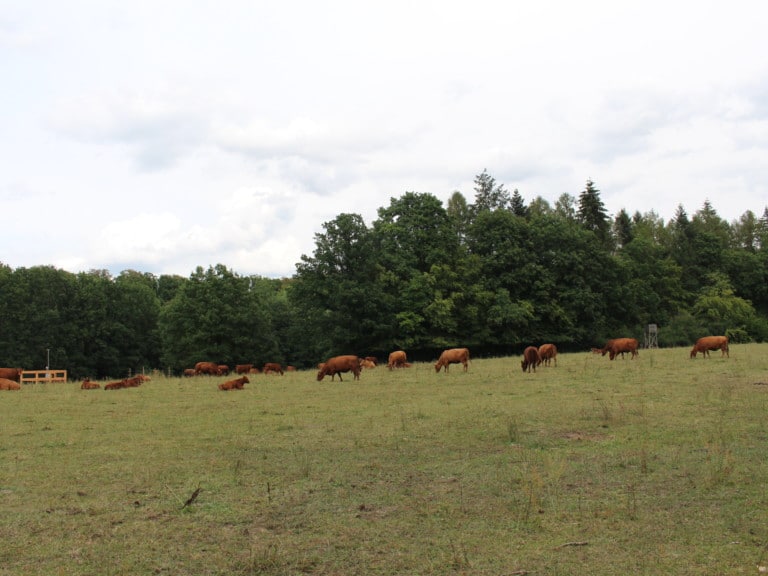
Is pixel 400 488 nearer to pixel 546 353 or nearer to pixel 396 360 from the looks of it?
pixel 546 353

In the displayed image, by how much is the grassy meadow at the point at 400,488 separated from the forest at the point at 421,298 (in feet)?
128

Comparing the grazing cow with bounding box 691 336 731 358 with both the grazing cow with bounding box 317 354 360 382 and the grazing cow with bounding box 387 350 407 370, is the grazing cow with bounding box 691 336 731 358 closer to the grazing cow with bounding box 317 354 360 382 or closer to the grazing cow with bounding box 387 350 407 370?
the grazing cow with bounding box 387 350 407 370

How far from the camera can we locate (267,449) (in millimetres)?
12172

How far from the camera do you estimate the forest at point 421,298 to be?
56812mm

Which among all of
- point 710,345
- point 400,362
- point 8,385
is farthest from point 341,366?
point 710,345

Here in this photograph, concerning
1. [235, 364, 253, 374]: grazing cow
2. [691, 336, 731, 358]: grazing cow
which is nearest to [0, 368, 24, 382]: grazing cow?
[235, 364, 253, 374]: grazing cow

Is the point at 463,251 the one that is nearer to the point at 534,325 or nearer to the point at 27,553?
the point at 534,325

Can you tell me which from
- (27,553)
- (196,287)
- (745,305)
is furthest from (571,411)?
(745,305)

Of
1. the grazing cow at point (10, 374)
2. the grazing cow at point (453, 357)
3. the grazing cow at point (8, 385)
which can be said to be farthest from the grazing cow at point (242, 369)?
the grazing cow at point (453, 357)

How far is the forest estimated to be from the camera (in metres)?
56.8

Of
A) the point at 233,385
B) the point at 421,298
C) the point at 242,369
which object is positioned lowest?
the point at 233,385

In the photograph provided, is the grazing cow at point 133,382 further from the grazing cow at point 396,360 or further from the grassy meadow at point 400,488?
the grazing cow at point 396,360

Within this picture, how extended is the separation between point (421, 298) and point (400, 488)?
4734cm

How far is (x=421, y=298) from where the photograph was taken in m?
56.3
